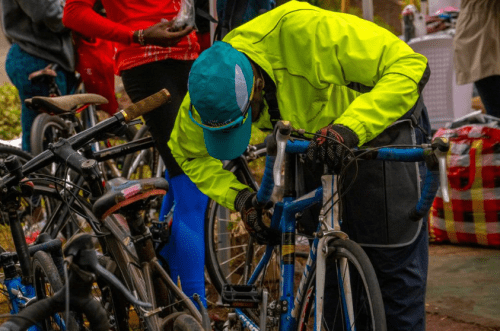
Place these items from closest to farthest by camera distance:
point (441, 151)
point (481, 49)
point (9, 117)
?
point (441, 151) → point (481, 49) → point (9, 117)

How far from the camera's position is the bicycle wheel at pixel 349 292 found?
248 cm

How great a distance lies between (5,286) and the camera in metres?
3.11

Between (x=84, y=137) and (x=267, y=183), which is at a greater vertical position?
(x=84, y=137)

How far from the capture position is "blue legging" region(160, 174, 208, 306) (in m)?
3.62

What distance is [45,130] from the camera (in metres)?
5.26

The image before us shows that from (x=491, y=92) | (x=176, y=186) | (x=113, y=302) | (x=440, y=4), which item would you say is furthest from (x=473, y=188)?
(x=440, y=4)

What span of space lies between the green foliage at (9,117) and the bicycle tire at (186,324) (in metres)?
6.87

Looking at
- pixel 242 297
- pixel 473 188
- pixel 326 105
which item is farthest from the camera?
pixel 473 188

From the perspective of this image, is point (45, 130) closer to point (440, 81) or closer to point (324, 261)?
point (324, 261)

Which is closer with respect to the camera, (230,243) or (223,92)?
(223,92)

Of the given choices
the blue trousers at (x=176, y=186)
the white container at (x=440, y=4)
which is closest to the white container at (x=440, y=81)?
the white container at (x=440, y=4)

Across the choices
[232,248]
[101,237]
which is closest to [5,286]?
[101,237]

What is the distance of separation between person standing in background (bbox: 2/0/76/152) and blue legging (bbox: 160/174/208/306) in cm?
198

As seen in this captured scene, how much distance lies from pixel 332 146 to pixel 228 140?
0.52 m
